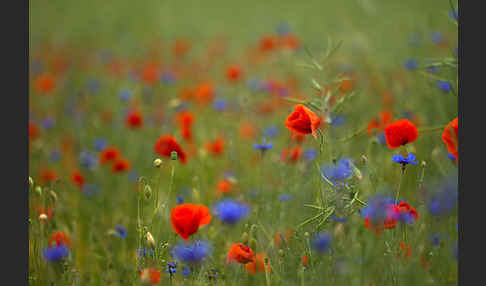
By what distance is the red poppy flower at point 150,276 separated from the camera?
3.79 feet

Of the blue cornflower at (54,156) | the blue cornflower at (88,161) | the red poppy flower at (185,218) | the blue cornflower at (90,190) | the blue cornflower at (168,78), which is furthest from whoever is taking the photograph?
the blue cornflower at (168,78)

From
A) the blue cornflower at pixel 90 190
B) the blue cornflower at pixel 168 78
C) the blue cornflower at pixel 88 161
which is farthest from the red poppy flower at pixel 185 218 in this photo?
the blue cornflower at pixel 168 78

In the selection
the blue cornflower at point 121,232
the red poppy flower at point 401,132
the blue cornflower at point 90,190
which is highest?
the red poppy flower at point 401,132

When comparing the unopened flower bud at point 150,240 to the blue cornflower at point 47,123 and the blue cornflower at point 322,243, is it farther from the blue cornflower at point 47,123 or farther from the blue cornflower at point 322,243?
the blue cornflower at point 47,123

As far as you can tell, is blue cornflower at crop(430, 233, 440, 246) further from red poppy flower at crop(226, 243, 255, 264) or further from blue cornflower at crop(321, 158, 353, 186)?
red poppy flower at crop(226, 243, 255, 264)

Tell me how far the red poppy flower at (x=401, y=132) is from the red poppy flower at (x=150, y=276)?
0.81 metres

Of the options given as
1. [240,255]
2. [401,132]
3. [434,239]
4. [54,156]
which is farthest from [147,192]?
[54,156]

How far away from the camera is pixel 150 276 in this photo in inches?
47.6

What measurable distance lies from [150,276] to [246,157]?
5.08 feet

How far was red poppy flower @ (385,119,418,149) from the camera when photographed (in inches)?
55.2

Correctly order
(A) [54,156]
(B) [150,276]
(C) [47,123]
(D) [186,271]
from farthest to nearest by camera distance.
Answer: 1. (C) [47,123]
2. (A) [54,156]
3. (D) [186,271]
4. (B) [150,276]

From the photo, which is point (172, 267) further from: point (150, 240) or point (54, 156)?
point (54, 156)

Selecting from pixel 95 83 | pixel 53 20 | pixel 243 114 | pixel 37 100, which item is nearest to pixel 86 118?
pixel 95 83

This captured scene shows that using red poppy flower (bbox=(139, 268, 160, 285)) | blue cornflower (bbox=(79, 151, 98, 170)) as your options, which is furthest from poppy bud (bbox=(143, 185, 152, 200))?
blue cornflower (bbox=(79, 151, 98, 170))
